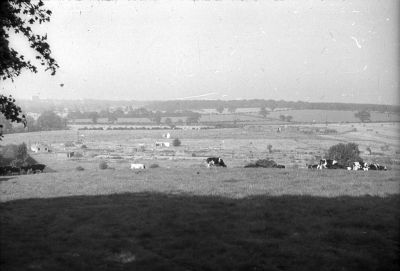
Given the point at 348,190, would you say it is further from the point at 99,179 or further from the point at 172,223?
the point at 99,179

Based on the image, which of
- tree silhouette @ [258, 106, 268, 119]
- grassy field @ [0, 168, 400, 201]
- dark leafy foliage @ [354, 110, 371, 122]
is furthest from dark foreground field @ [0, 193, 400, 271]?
tree silhouette @ [258, 106, 268, 119]

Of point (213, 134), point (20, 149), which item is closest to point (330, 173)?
point (20, 149)

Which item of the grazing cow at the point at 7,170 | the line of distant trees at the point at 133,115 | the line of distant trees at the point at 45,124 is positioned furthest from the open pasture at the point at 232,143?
the grazing cow at the point at 7,170

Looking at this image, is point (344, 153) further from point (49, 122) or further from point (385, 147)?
point (49, 122)

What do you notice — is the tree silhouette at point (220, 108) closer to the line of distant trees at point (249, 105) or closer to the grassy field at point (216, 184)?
the line of distant trees at point (249, 105)

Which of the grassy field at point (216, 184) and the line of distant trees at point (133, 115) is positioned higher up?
the line of distant trees at point (133, 115)

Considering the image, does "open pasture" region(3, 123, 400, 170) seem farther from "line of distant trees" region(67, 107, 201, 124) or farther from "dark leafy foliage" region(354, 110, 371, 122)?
"line of distant trees" region(67, 107, 201, 124)

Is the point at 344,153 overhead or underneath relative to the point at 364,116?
underneath

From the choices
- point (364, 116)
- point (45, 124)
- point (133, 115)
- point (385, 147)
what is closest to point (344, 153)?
point (385, 147)
